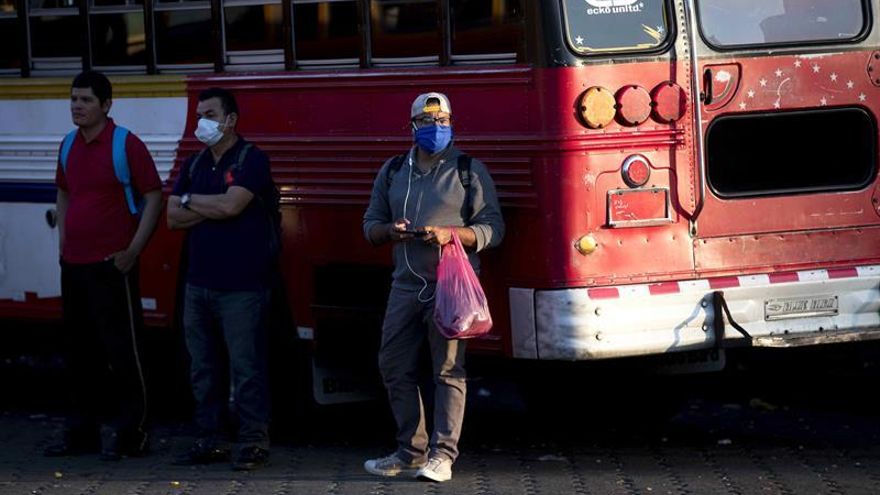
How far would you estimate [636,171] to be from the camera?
30.4 ft

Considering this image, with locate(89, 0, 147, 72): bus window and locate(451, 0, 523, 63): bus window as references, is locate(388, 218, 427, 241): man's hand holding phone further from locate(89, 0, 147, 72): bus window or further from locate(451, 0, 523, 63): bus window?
locate(89, 0, 147, 72): bus window

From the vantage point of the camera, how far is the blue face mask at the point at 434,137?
9.06 meters

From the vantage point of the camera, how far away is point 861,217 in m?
9.70

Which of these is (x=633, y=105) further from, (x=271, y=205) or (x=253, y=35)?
(x=253, y=35)

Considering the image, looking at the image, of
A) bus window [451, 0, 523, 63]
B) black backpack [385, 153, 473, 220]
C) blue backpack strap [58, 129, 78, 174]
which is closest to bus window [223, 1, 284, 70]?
blue backpack strap [58, 129, 78, 174]

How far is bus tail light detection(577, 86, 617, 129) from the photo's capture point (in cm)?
917

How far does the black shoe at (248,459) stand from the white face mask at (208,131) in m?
1.39

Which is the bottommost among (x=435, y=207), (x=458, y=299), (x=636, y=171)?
(x=458, y=299)

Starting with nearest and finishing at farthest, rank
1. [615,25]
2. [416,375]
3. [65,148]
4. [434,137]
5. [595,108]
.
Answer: [434,137] → [595,108] → [615,25] → [416,375] → [65,148]

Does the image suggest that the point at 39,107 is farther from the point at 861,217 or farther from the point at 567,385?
the point at 861,217

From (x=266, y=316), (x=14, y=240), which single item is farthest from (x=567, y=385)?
(x=14, y=240)

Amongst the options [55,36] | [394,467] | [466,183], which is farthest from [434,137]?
[55,36]

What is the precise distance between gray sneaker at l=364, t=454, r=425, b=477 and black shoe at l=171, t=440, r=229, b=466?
2.79ft

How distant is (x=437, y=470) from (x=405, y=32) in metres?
1.99
